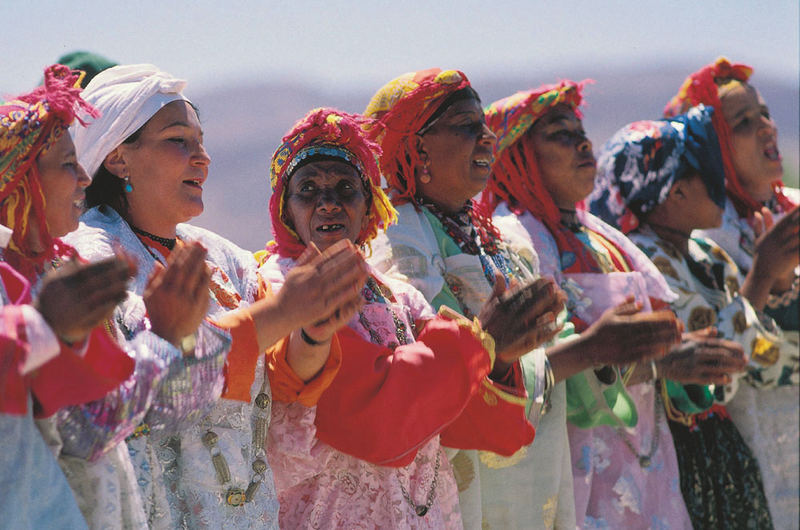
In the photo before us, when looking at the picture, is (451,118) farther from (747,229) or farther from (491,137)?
(747,229)

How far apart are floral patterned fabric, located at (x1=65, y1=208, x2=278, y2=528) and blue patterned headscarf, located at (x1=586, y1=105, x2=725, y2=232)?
2997 millimetres

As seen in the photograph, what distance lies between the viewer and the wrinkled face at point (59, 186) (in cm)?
300

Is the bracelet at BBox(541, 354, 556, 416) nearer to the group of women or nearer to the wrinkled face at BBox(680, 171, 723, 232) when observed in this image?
the group of women

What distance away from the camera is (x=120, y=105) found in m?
3.53

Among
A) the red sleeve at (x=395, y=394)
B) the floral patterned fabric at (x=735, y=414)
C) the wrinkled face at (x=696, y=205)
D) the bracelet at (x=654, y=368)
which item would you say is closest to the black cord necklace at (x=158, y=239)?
the red sleeve at (x=395, y=394)

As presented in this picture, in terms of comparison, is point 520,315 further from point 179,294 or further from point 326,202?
point 179,294

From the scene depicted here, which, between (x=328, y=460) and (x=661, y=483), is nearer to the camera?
(x=328, y=460)

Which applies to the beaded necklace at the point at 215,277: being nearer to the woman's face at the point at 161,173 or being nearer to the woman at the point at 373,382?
the woman's face at the point at 161,173

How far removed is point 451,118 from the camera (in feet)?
15.4

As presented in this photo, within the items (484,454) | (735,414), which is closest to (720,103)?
(735,414)

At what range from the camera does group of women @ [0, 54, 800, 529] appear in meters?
2.80

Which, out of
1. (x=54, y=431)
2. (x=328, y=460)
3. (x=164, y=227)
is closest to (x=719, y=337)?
(x=328, y=460)

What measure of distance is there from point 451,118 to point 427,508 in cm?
175

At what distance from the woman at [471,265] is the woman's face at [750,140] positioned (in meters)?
2.29
